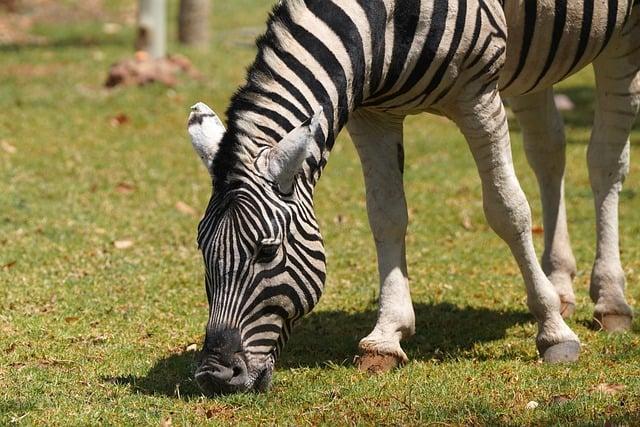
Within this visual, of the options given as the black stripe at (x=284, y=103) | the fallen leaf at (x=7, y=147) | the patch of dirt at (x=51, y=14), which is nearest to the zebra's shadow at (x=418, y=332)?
the black stripe at (x=284, y=103)

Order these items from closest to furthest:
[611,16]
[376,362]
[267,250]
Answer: [267,250]
[376,362]
[611,16]

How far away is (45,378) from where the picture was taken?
6.22m

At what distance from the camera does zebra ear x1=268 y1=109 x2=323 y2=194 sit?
5387 millimetres

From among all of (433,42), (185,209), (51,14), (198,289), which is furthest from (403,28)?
(51,14)

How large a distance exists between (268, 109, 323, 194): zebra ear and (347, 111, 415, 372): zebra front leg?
136 cm

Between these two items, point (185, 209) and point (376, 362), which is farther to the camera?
point (185, 209)

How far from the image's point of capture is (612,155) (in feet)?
25.6

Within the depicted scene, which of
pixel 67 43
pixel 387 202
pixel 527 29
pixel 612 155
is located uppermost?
pixel 67 43

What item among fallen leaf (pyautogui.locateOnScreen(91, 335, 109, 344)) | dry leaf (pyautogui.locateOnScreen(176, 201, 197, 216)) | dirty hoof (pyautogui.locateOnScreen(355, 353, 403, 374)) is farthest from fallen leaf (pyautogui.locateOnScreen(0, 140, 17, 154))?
dirty hoof (pyautogui.locateOnScreen(355, 353, 403, 374))

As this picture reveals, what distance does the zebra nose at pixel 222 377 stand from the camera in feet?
17.9

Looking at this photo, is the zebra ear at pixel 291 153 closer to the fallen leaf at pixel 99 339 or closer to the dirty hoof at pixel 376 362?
the dirty hoof at pixel 376 362

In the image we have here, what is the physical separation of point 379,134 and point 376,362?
4.51ft

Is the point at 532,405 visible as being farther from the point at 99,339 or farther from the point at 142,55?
the point at 142,55

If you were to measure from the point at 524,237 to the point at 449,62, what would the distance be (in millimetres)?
1200
